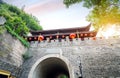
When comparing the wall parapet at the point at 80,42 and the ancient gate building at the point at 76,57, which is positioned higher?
the wall parapet at the point at 80,42

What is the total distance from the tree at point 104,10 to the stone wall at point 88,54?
2.78 meters

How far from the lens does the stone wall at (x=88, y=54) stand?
7395 millimetres

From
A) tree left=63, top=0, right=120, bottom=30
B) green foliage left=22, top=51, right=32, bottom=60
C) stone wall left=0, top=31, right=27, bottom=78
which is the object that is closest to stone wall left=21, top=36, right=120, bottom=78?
green foliage left=22, top=51, right=32, bottom=60

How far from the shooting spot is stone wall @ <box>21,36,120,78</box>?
7.39 m

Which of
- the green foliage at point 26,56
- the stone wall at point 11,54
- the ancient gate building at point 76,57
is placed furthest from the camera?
the green foliage at point 26,56

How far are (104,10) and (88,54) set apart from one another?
12.0ft

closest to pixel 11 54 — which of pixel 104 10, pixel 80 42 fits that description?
pixel 80 42

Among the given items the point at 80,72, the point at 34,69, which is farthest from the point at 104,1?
the point at 34,69

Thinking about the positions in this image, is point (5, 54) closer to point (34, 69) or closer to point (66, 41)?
point (34, 69)

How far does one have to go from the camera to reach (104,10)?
560 cm

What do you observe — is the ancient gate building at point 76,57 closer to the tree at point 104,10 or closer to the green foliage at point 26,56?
the green foliage at point 26,56

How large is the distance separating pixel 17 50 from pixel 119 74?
22.3 feet

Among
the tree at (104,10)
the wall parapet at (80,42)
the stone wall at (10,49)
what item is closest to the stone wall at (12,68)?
the stone wall at (10,49)

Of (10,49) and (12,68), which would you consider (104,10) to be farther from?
(12,68)
